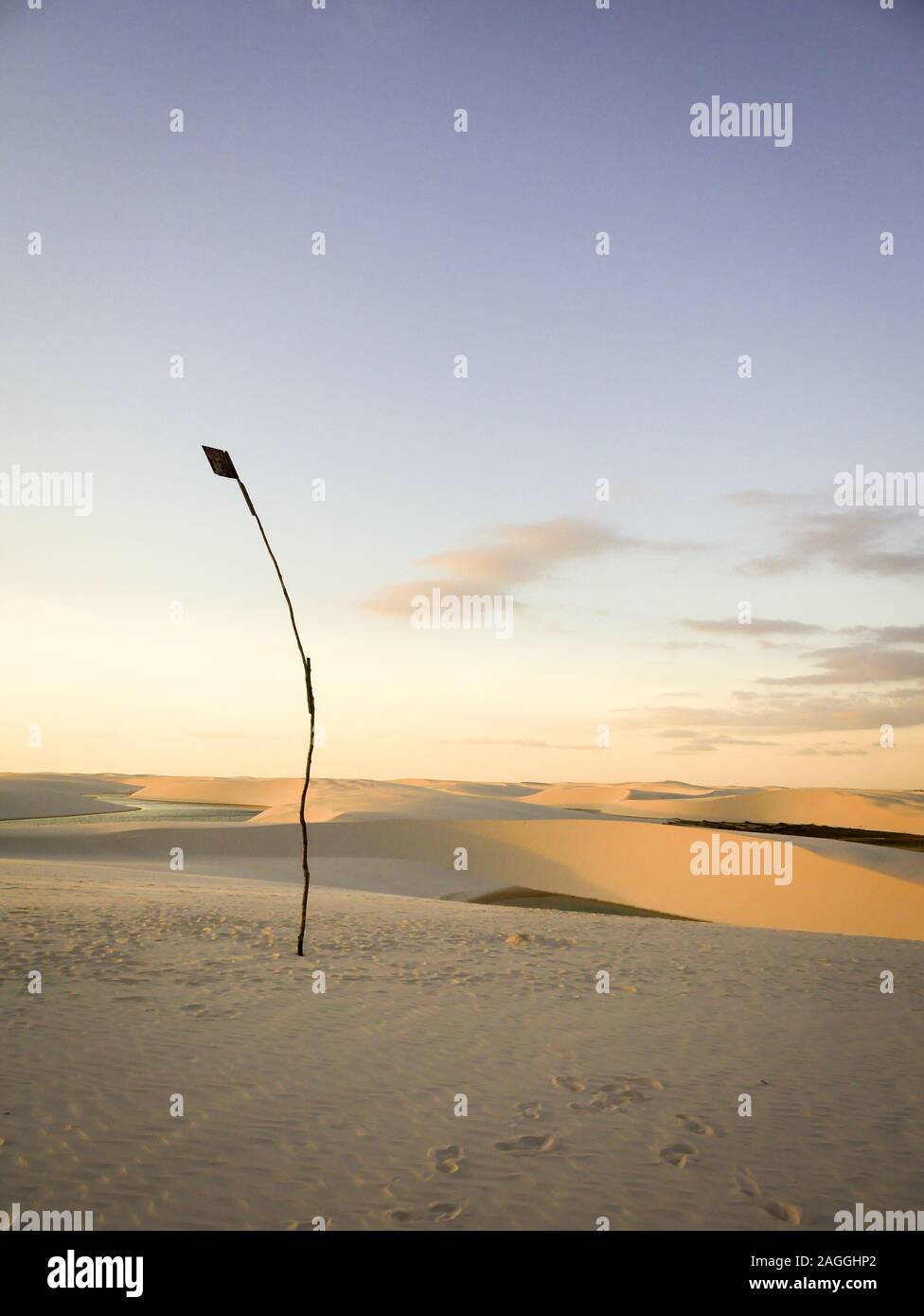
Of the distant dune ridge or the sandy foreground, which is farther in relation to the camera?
the distant dune ridge

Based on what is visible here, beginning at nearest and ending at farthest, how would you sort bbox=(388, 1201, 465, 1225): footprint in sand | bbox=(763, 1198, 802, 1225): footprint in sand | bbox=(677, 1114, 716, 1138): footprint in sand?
bbox=(388, 1201, 465, 1225): footprint in sand
bbox=(763, 1198, 802, 1225): footprint in sand
bbox=(677, 1114, 716, 1138): footprint in sand

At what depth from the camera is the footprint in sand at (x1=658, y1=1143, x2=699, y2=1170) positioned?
16.9 feet

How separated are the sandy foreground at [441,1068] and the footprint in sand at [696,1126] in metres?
0.03

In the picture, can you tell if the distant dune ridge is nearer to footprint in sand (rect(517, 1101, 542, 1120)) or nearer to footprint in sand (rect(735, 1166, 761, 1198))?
footprint in sand (rect(517, 1101, 542, 1120))

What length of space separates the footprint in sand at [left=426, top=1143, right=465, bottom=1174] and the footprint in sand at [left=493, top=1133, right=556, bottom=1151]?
0.94 feet

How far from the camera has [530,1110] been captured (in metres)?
5.96

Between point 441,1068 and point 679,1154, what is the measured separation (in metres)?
2.26

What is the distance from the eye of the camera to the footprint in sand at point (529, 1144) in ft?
17.3

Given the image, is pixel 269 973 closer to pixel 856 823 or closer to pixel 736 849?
pixel 736 849

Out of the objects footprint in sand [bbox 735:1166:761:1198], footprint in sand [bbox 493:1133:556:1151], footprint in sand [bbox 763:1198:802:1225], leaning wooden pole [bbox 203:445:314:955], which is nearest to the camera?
footprint in sand [bbox 763:1198:802:1225]

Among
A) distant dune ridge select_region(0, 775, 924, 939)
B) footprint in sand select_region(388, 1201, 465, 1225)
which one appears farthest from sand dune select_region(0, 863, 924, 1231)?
distant dune ridge select_region(0, 775, 924, 939)

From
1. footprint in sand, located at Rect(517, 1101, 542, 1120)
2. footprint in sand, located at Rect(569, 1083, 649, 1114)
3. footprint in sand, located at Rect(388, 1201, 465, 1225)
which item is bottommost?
footprint in sand, located at Rect(569, 1083, 649, 1114)
